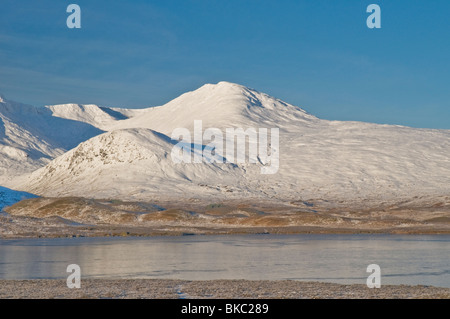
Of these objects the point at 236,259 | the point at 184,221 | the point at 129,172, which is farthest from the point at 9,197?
the point at 236,259

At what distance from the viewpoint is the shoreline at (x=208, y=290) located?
95.5ft

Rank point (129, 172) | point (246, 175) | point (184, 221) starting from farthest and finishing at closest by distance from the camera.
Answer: point (246, 175) → point (129, 172) → point (184, 221)

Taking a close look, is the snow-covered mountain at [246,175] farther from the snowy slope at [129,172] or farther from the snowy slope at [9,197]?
the snowy slope at [9,197]

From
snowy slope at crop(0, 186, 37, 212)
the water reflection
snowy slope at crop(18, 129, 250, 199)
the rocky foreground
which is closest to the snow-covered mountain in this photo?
snowy slope at crop(18, 129, 250, 199)

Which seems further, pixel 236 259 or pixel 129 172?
pixel 129 172

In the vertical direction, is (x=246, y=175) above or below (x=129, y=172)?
below

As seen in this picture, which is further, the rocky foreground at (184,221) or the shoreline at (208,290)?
the rocky foreground at (184,221)

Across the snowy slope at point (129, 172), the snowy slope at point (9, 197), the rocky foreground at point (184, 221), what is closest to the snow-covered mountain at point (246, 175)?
the snowy slope at point (129, 172)

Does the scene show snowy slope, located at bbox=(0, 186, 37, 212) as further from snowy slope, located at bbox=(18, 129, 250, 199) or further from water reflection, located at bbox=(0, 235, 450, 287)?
water reflection, located at bbox=(0, 235, 450, 287)

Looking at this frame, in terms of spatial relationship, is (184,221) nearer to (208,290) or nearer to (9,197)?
(9,197)

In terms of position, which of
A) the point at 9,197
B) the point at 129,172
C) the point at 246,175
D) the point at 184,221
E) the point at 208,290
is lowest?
the point at 208,290

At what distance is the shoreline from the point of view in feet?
95.5

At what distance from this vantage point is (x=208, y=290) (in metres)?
31.3
